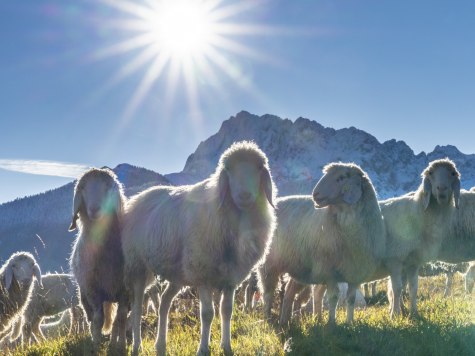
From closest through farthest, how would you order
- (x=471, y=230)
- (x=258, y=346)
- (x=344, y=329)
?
(x=258, y=346) → (x=344, y=329) → (x=471, y=230)

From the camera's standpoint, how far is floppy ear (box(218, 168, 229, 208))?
5.91 meters

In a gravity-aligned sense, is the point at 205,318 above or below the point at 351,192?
below

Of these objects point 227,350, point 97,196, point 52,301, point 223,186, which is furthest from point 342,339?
point 52,301

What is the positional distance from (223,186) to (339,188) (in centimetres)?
256

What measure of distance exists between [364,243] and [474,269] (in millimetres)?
8044

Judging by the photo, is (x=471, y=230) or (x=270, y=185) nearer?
(x=270, y=185)

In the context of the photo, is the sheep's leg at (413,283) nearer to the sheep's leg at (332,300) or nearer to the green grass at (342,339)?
the green grass at (342,339)

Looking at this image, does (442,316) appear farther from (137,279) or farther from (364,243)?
(137,279)

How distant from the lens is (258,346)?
5047 mm

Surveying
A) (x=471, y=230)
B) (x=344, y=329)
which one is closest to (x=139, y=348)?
(x=344, y=329)

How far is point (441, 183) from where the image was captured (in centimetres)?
885

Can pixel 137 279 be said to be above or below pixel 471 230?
below

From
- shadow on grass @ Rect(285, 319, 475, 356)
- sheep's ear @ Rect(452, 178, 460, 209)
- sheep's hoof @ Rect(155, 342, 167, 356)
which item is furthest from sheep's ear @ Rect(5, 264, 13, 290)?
sheep's ear @ Rect(452, 178, 460, 209)

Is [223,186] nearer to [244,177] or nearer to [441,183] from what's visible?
[244,177]
